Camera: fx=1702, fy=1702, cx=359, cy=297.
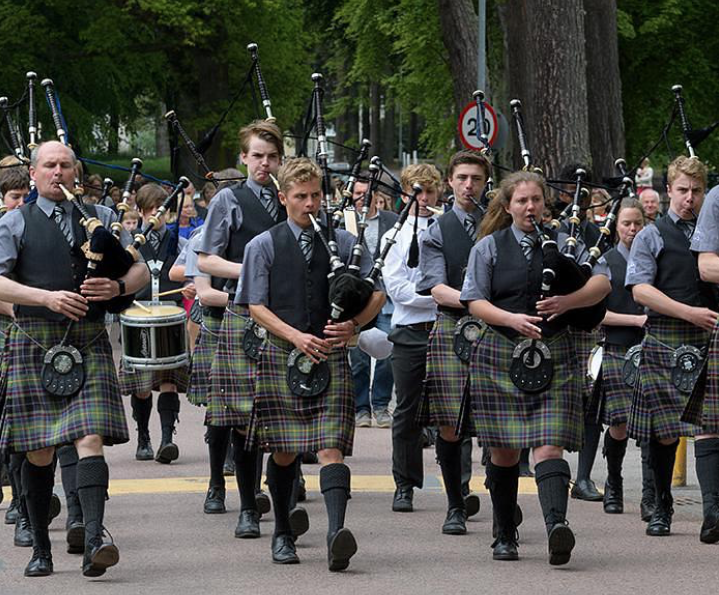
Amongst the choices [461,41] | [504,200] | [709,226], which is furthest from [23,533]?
[461,41]

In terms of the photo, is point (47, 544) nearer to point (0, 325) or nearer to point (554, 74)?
point (0, 325)

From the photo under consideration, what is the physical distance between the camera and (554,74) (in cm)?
1612

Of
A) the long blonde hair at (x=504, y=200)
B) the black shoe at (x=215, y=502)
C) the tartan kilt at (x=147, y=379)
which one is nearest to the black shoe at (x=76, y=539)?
the black shoe at (x=215, y=502)

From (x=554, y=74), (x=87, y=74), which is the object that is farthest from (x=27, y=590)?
(x=87, y=74)

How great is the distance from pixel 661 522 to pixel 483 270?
172 cm

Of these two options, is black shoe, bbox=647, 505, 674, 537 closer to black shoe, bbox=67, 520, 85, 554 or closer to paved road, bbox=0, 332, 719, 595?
paved road, bbox=0, 332, 719, 595

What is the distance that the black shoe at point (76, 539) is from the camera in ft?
25.7

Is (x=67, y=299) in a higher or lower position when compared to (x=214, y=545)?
higher

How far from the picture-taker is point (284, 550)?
7.51 meters

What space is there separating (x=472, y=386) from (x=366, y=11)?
23.0 meters

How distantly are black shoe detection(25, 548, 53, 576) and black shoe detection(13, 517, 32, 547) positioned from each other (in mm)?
749

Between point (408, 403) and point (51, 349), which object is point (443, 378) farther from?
point (51, 349)

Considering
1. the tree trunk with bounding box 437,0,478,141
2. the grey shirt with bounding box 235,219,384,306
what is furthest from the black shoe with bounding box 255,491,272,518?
the tree trunk with bounding box 437,0,478,141

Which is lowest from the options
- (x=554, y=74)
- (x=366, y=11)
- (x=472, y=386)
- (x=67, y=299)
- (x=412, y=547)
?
(x=412, y=547)
